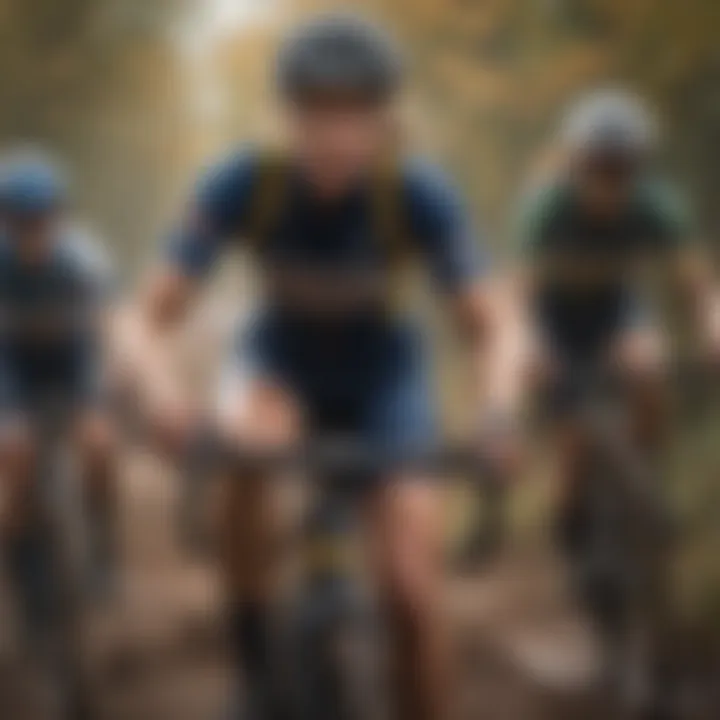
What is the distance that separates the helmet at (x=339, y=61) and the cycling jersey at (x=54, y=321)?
0.21 metres

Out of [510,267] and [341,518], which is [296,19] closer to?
[510,267]

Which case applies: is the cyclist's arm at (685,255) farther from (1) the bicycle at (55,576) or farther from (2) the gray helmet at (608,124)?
(1) the bicycle at (55,576)

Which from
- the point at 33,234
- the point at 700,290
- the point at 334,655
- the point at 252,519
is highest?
the point at 33,234

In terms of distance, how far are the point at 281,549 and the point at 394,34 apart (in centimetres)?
41

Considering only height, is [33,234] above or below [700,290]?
above

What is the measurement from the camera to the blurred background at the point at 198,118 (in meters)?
1.06

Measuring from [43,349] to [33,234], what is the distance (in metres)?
0.09

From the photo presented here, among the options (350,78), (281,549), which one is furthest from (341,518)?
(350,78)

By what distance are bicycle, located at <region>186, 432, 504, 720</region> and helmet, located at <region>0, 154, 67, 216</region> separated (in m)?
0.22

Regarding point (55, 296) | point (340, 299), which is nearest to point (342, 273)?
point (340, 299)

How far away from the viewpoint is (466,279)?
1.07m

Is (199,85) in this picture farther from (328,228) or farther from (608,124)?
(608,124)

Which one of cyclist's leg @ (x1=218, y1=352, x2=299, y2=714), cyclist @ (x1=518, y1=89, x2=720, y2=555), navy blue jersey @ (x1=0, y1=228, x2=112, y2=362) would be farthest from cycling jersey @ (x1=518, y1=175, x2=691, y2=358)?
navy blue jersey @ (x1=0, y1=228, x2=112, y2=362)

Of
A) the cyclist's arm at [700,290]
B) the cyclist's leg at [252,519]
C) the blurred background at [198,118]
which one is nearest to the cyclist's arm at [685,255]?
the cyclist's arm at [700,290]
